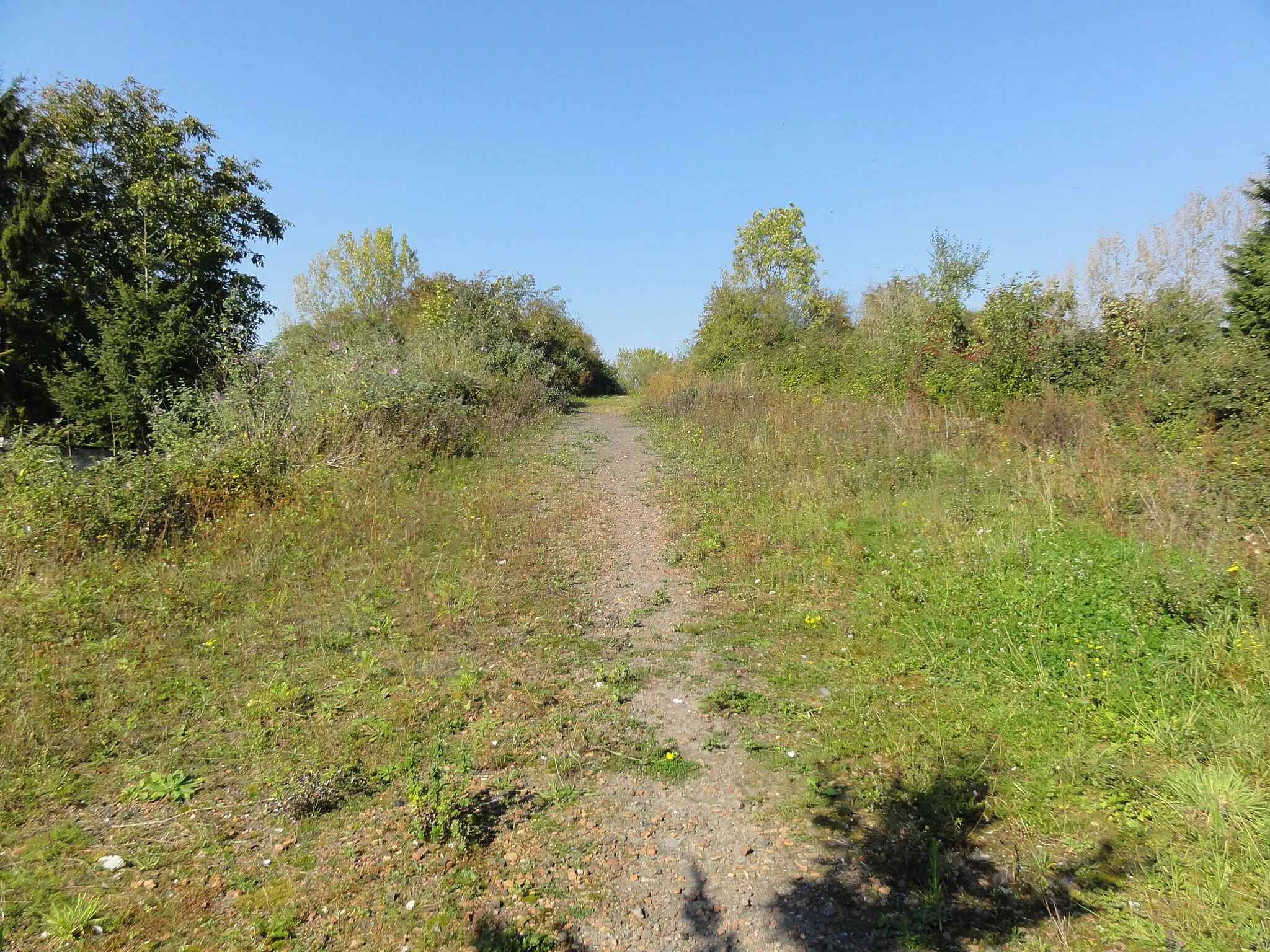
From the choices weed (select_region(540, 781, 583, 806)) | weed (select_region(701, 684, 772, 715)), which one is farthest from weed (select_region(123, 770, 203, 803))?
weed (select_region(701, 684, 772, 715))

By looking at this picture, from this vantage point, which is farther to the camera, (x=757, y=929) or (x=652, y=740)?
(x=652, y=740)

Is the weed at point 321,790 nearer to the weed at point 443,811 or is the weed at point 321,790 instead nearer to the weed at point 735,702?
the weed at point 443,811

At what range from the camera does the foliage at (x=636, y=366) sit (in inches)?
1439

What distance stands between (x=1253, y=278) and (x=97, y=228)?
2653 cm

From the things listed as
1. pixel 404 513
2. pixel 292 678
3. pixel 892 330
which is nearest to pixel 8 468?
pixel 404 513

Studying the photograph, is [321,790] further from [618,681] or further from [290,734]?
[618,681]

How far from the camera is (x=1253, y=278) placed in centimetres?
912

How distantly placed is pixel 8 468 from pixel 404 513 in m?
3.75

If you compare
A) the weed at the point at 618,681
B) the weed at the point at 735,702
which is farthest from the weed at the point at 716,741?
the weed at the point at 618,681

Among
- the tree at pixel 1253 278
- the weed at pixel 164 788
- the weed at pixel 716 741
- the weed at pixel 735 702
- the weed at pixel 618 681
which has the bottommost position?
the weed at pixel 716 741

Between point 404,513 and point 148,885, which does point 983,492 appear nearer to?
point 404,513

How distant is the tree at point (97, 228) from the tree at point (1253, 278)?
18135 millimetres

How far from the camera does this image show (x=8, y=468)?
6.75m

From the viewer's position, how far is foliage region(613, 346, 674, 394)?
36562mm
